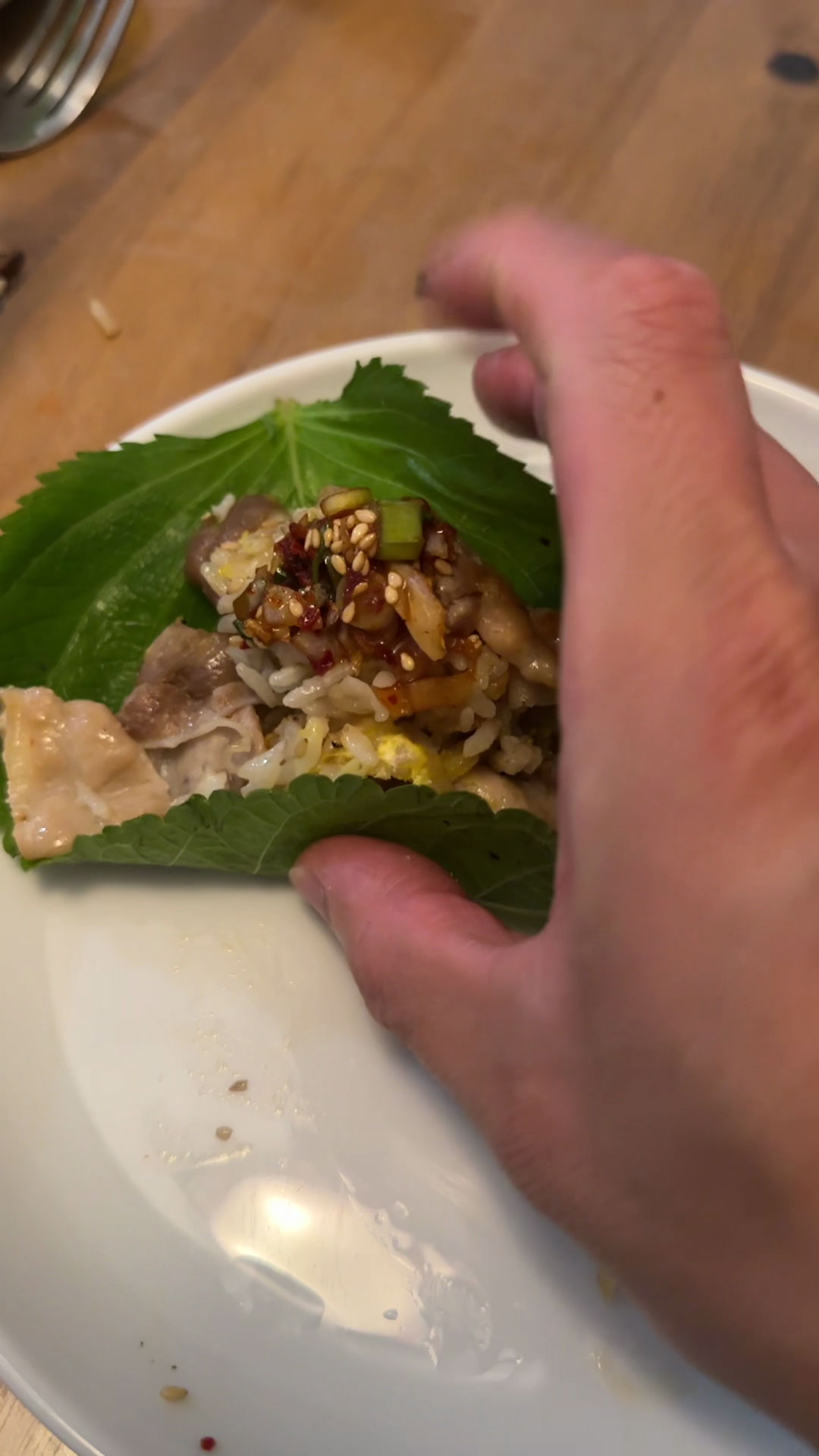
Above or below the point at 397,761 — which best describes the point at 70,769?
above

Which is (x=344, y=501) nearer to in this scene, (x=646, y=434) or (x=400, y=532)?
(x=400, y=532)

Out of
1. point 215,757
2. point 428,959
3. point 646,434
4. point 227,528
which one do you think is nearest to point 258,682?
point 215,757

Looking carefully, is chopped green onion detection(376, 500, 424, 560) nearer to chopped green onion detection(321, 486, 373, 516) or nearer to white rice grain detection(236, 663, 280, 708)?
chopped green onion detection(321, 486, 373, 516)

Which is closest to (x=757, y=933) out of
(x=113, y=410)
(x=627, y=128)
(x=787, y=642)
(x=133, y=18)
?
(x=787, y=642)

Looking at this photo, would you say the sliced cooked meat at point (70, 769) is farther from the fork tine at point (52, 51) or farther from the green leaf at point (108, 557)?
the fork tine at point (52, 51)

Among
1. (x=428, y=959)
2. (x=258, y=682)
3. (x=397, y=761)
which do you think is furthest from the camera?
(x=258, y=682)
